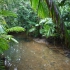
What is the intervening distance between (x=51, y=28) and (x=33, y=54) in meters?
2.77

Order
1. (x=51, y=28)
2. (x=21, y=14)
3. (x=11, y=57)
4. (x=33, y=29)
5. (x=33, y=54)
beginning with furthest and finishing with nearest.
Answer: (x=21, y=14)
(x=33, y=29)
(x=51, y=28)
(x=33, y=54)
(x=11, y=57)

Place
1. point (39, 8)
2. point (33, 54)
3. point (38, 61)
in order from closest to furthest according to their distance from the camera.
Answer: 1. point (39, 8)
2. point (38, 61)
3. point (33, 54)

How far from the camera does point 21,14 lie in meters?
14.2

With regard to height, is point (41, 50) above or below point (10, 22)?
below

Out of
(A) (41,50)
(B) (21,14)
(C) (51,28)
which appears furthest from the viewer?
(B) (21,14)

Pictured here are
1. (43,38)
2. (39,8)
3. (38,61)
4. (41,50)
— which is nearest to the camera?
(39,8)

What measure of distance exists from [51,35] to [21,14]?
438 cm

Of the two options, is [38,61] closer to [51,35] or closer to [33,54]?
[33,54]

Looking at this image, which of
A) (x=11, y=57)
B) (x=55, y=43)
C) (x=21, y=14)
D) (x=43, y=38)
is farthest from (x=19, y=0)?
(x=11, y=57)

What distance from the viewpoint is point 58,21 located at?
8.41ft

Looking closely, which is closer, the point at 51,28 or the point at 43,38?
the point at 51,28

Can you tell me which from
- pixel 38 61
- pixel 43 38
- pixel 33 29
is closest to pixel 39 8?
pixel 38 61

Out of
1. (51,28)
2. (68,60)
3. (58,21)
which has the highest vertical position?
(58,21)

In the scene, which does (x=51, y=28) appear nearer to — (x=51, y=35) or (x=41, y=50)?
(x=51, y=35)
